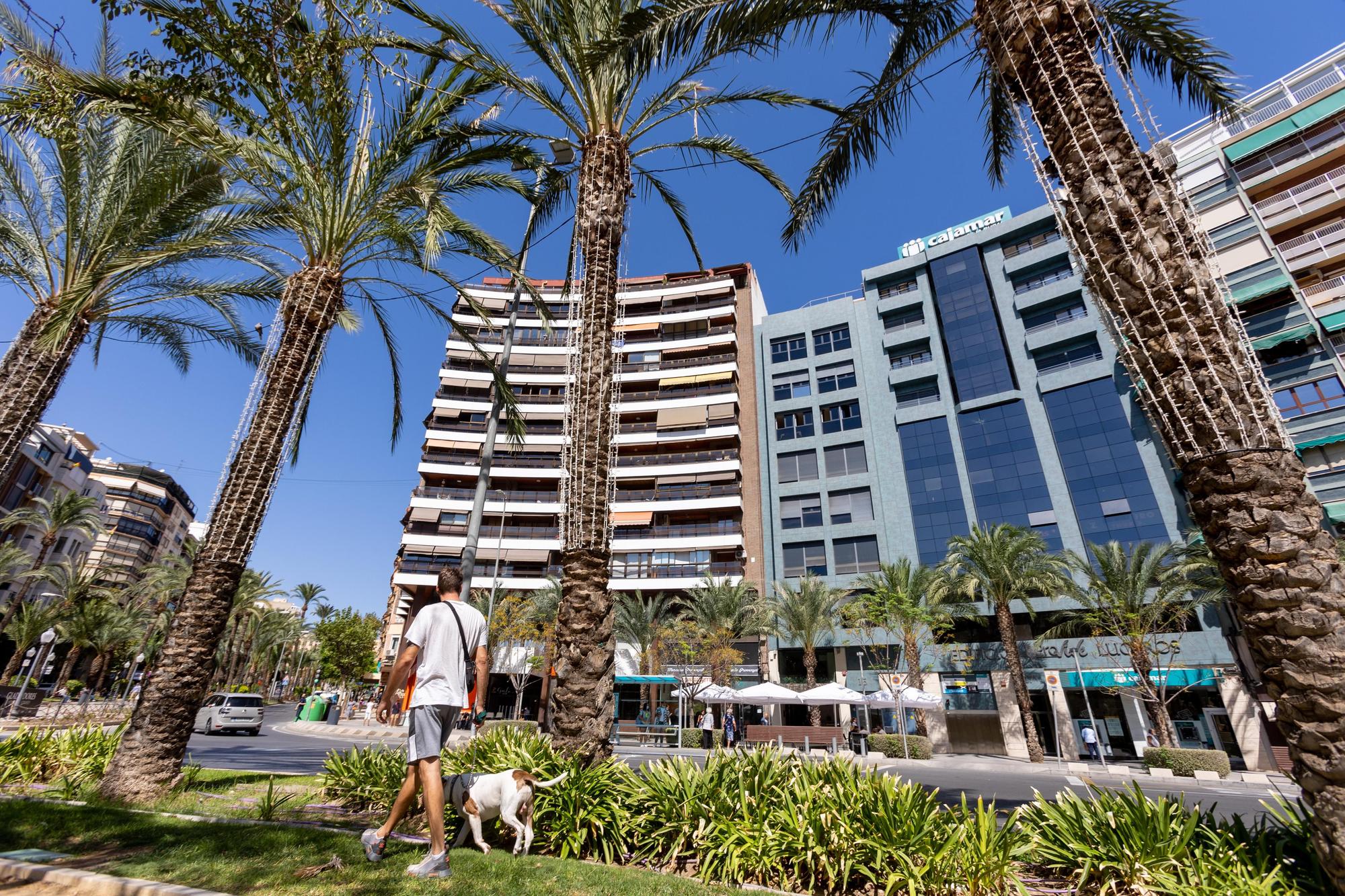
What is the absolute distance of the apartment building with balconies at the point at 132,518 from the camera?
6750 cm

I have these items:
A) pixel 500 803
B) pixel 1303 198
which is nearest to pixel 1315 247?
pixel 1303 198

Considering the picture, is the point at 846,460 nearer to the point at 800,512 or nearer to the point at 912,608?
the point at 800,512

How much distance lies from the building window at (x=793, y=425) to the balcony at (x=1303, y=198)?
24416 millimetres

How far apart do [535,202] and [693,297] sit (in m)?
37.9

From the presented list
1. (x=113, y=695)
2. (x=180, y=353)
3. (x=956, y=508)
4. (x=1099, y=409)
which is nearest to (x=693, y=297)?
(x=956, y=508)

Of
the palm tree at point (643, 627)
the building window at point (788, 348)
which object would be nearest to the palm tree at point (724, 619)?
the palm tree at point (643, 627)

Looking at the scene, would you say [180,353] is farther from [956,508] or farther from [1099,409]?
[1099,409]

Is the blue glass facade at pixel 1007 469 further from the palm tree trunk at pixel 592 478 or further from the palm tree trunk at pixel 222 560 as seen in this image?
the palm tree trunk at pixel 222 560

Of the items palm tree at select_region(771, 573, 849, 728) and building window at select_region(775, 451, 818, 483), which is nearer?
palm tree at select_region(771, 573, 849, 728)

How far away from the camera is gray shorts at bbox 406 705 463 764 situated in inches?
162

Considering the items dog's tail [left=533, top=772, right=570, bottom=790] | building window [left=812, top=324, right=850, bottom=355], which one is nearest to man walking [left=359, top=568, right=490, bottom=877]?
dog's tail [left=533, top=772, right=570, bottom=790]

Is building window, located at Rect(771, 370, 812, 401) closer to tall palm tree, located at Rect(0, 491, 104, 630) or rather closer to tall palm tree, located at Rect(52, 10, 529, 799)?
tall palm tree, located at Rect(52, 10, 529, 799)

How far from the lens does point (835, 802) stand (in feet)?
14.6

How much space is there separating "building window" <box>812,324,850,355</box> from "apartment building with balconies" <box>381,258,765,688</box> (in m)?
4.85
